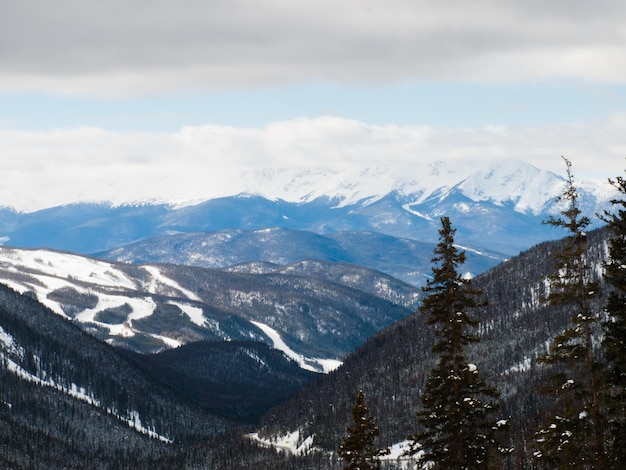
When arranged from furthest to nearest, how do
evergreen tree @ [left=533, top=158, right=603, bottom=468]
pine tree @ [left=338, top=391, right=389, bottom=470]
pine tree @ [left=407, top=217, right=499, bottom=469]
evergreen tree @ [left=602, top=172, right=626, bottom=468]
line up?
1. pine tree @ [left=338, top=391, right=389, bottom=470]
2. pine tree @ [left=407, top=217, right=499, bottom=469]
3. evergreen tree @ [left=533, top=158, right=603, bottom=468]
4. evergreen tree @ [left=602, top=172, right=626, bottom=468]

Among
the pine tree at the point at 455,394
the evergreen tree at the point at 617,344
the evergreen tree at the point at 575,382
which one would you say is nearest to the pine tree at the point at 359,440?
the pine tree at the point at 455,394

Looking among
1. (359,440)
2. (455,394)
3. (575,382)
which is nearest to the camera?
(575,382)

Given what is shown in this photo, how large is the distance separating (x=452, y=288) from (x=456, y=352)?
11.9 feet

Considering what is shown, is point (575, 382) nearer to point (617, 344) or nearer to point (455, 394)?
point (617, 344)

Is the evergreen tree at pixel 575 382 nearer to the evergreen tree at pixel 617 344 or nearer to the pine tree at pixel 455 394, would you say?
the evergreen tree at pixel 617 344

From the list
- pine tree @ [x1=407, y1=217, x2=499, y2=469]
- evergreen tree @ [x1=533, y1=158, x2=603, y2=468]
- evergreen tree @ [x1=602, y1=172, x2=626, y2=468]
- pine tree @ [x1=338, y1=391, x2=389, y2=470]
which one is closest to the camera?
evergreen tree @ [x1=602, y1=172, x2=626, y2=468]

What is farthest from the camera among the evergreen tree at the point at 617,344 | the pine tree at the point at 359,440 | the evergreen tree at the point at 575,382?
the pine tree at the point at 359,440

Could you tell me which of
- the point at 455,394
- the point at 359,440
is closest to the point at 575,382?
the point at 455,394

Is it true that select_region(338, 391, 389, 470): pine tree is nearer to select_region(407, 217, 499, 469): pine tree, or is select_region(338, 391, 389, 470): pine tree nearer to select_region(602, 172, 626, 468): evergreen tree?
select_region(407, 217, 499, 469): pine tree

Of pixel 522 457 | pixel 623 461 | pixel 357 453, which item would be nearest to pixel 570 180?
pixel 623 461

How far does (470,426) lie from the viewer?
5441 centimetres

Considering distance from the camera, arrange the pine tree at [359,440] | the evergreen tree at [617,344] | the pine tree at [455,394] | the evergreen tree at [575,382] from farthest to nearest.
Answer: the pine tree at [359,440] < the pine tree at [455,394] < the evergreen tree at [575,382] < the evergreen tree at [617,344]

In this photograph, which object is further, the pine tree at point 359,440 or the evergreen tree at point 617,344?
the pine tree at point 359,440

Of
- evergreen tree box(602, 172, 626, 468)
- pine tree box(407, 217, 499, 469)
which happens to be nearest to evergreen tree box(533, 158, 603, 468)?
evergreen tree box(602, 172, 626, 468)
